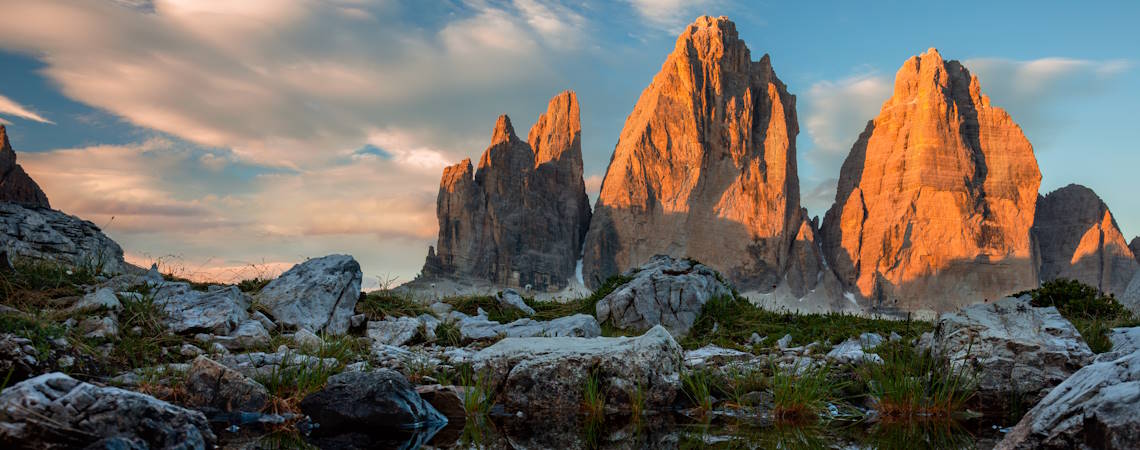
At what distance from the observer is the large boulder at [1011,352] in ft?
24.7

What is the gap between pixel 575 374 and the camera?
7.60 metres

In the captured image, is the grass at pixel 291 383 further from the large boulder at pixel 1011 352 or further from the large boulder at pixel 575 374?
the large boulder at pixel 1011 352

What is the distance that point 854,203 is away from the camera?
102 meters

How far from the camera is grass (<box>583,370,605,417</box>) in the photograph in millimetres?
7164

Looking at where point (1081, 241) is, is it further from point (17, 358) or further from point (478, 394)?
point (17, 358)

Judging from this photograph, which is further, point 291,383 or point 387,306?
point 387,306

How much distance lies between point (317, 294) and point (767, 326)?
26.2ft

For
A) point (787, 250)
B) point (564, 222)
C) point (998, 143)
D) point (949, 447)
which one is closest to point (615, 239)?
point (564, 222)

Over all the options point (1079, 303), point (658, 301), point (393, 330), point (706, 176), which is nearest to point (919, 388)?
point (393, 330)

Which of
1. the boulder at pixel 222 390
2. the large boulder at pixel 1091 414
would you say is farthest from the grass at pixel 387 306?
the large boulder at pixel 1091 414

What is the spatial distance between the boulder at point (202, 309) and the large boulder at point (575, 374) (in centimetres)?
416

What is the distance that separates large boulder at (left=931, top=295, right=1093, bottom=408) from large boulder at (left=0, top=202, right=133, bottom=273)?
1453 cm

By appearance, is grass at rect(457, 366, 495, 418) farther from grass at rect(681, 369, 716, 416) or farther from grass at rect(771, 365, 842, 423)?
grass at rect(771, 365, 842, 423)

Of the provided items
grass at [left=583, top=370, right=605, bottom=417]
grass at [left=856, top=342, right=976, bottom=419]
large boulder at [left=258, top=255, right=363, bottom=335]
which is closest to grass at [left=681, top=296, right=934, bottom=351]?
grass at [left=856, top=342, right=976, bottom=419]
